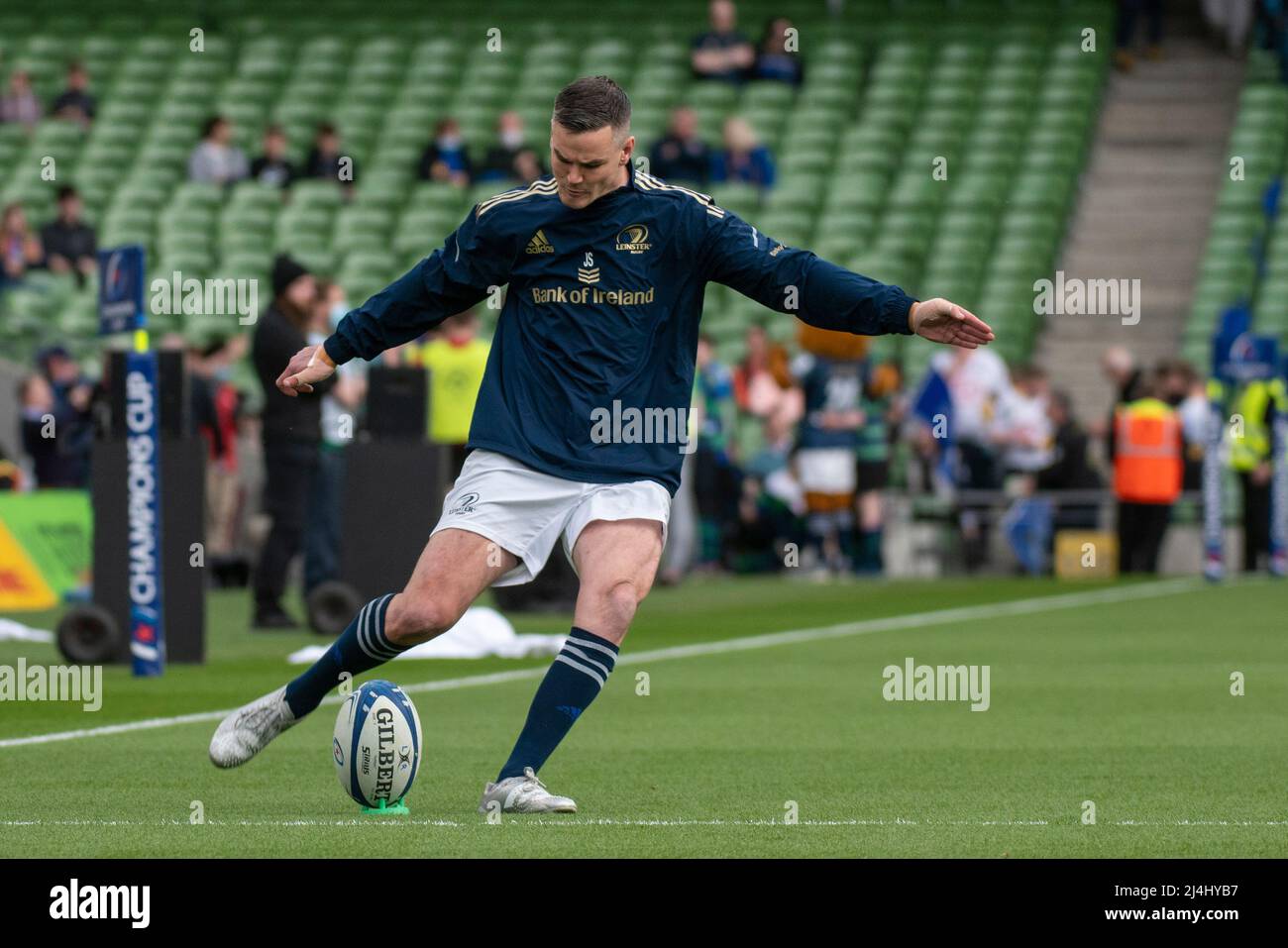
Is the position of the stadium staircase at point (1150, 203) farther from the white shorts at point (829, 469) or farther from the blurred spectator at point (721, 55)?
the white shorts at point (829, 469)

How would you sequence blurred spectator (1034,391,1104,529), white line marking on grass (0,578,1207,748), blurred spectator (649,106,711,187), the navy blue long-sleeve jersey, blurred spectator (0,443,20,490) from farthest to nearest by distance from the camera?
blurred spectator (649,106,711,187)
blurred spectator (1034,391,1104,529)
blurred spectator (0,443,20,490)
white line marking on grass (0,578,1207,748)
the navy blue long-sleeve jersey

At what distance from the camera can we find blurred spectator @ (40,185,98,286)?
2875 cm

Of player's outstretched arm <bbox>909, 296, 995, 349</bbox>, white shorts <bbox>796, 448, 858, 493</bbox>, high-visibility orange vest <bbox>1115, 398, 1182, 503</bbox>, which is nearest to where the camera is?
player's outstretched arm <bbox>909, 296, 995, 349</bbox>

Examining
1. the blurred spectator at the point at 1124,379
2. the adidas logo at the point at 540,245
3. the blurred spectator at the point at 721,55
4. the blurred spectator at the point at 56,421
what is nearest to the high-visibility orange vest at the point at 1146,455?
the blurred spectator at the point at 1124,379

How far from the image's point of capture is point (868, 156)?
30.6 m

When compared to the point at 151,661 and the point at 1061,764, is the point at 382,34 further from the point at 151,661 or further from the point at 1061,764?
the point at 1061,764

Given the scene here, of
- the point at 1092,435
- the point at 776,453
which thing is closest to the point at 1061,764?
the point at 776,453

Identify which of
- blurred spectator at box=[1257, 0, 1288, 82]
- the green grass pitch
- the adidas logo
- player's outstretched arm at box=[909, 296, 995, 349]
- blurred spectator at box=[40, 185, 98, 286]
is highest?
blurred spectator at box=[1257, 0, 1288, 82]

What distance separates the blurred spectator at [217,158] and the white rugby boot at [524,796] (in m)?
24.0

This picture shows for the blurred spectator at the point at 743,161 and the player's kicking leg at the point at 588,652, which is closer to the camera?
the player's kicking leg at the point at 588,652

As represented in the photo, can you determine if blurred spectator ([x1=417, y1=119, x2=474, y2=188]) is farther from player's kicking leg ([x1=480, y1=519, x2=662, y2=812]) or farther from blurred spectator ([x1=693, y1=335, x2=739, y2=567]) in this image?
player's kicking leg ([x1=480, y1=519, x2=662, y2=812])

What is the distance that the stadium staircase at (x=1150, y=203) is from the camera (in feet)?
96.8

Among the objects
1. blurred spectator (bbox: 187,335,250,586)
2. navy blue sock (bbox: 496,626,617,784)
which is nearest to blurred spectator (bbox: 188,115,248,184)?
blurred spectator (bbox: 187,335,250,586)

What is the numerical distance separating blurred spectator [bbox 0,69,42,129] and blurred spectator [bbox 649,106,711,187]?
9.00 metres
